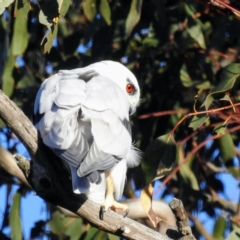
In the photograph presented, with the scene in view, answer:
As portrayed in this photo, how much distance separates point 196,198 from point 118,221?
1.62 meters

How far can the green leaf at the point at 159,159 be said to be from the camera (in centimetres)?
343

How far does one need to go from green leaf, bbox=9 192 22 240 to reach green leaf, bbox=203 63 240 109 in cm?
168

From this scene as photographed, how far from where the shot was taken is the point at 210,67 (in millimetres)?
4453

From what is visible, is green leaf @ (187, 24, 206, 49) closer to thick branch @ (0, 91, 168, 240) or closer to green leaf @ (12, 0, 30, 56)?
green leaf @ (12, 0, 30, 56)

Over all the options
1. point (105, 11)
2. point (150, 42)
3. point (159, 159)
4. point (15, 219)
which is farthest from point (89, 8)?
point (15, 219)

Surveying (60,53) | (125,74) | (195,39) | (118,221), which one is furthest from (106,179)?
(60,53)

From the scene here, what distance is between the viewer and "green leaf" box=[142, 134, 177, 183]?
3.43 metres

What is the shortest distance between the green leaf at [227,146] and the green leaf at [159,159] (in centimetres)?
98

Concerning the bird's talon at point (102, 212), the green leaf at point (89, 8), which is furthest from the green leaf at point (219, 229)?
the bird's talon at point (102, 212)

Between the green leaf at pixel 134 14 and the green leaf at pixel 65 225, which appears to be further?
the green leaf at pixel 65 225

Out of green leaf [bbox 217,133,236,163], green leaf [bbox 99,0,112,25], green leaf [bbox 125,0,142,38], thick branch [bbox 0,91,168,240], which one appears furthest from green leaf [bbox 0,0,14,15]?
green leaf [bbox 217,133,236,163]

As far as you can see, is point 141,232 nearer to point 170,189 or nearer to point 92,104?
point 92,104

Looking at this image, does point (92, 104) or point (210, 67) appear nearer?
point (92, 104)

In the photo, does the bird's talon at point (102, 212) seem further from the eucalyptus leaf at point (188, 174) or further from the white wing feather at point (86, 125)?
the eucalyptus leaf at point (188, 174)
